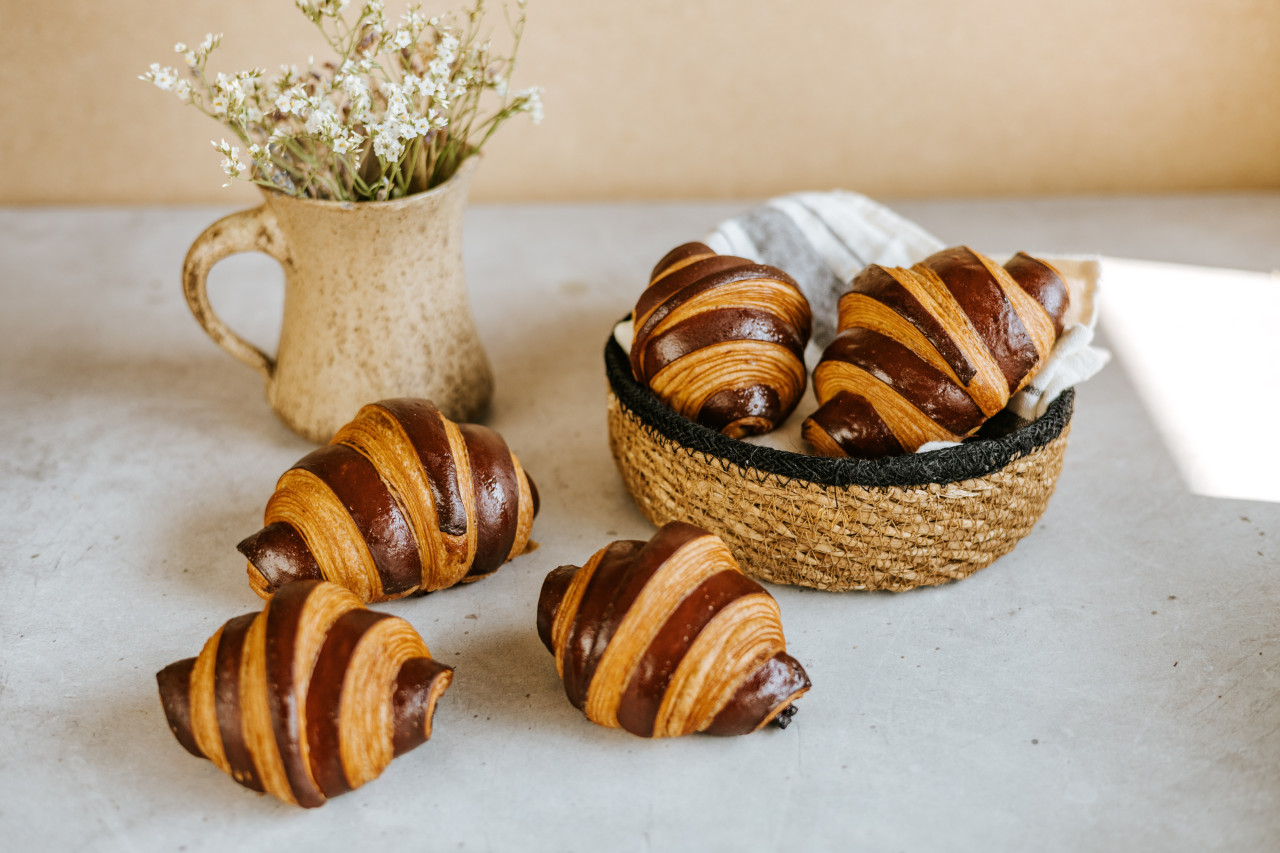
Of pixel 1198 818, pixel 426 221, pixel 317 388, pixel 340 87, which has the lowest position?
pixel 1198 818

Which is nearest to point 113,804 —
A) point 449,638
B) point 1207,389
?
point 449,638

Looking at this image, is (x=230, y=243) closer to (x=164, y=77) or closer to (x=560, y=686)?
(x=164, y=77)

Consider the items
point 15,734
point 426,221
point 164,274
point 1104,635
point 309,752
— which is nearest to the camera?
point 309,752

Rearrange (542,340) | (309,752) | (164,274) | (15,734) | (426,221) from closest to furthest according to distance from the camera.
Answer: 1. (309,752)
2. (15,734)
3. (426,221)
4. (542,340)
5. (164,274)

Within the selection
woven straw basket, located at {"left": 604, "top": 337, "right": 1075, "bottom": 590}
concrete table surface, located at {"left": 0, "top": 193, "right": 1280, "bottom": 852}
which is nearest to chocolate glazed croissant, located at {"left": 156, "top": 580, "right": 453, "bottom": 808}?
concrete table surface, located at {"left": 0, "top": 193, "right": 1280, "bottom": 852}

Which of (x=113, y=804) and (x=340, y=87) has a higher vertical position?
(x=340, y=87)

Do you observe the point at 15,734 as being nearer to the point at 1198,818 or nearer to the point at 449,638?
the point at 449,638

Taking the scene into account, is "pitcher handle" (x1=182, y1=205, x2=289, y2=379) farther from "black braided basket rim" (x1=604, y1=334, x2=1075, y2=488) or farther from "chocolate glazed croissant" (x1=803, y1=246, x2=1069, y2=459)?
"chocolate glazed croissant" (x1=803, y1=246, x2=1069, y2=459)
